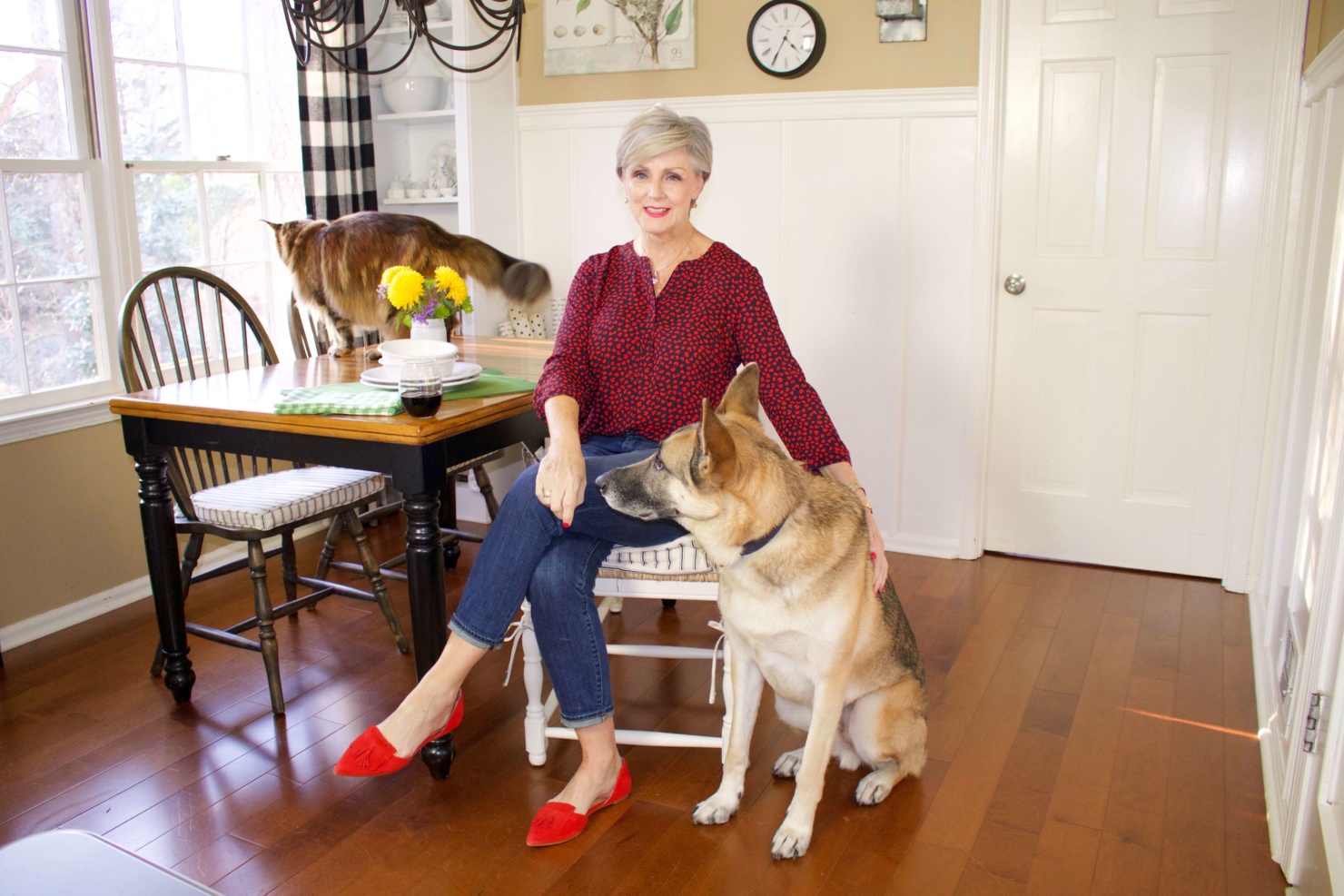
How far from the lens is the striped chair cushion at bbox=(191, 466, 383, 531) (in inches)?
94.5

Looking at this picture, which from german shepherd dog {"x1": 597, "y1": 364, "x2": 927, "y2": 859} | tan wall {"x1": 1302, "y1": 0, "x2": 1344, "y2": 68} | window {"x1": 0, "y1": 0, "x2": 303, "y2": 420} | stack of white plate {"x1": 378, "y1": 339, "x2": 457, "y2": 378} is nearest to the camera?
german shepherd dog {"x1": 597, "y1": 364, "x2": 927, "y2": 859}

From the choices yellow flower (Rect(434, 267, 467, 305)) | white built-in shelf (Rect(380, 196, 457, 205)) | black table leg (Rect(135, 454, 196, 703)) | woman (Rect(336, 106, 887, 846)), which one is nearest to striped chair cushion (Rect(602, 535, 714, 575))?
woman (Rect(336, 106, 887, 846))

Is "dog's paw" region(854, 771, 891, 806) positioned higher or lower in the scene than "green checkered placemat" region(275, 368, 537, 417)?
lower

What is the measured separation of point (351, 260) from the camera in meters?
2.94

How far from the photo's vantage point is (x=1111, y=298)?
3.27m

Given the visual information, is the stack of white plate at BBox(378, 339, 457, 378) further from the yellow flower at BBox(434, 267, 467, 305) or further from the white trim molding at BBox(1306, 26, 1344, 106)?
the white trim molding at BBox(1306, 26, 1344, 106)

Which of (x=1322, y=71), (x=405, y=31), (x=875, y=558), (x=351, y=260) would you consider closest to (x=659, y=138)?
(x=875, y=558)

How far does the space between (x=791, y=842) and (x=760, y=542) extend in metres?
0.58

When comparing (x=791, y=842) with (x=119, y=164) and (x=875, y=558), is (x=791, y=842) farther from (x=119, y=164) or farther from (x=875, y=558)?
(x=119, y=164)

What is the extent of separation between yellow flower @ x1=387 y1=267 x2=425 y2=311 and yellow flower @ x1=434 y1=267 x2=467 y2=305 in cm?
5

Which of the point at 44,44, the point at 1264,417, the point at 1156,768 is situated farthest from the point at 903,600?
the point at 44,44

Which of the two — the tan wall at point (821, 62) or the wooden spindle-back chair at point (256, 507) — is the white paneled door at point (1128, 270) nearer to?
the tan wall at point (821, 62)

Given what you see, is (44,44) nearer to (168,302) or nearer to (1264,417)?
(168,302)

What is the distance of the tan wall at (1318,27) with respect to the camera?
8.87 ft
